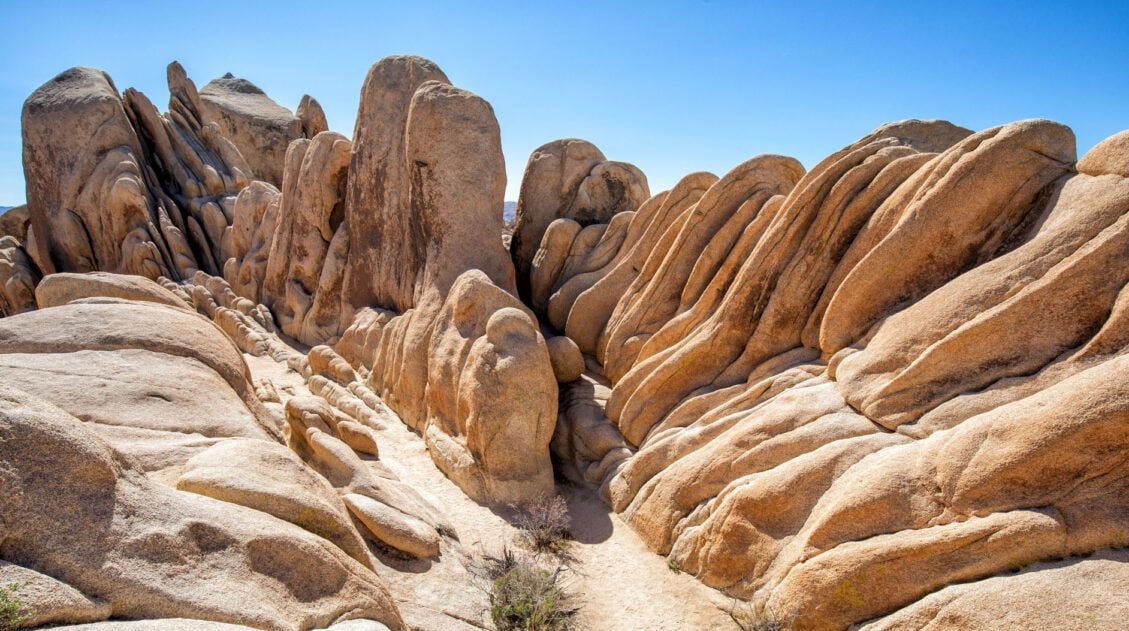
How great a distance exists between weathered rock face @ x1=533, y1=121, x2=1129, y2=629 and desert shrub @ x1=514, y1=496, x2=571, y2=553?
1002 millimetres

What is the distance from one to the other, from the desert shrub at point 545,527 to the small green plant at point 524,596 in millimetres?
649

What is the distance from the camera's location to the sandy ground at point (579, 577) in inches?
249

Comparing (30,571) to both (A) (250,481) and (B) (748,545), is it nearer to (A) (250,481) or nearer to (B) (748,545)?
(A) (250,481)

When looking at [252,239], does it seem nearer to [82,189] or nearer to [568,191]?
[82,189]

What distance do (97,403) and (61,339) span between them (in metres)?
1.44

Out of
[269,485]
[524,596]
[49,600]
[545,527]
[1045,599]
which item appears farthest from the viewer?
[545,527]

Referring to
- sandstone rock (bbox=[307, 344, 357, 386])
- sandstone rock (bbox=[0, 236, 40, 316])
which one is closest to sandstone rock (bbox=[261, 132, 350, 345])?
sandstone rock (bbox=[307, 344, 357, 386])

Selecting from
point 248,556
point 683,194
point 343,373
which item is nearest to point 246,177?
point 343,373

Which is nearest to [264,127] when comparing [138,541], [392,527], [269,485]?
[392,527]

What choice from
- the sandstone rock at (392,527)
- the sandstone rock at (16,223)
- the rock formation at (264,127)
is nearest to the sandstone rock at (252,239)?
the sandstone rock at (16,223)

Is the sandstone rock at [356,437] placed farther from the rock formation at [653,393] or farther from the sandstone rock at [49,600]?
the sandstone rock at [49,600]

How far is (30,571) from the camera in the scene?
3455mm

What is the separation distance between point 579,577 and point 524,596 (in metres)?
1.31

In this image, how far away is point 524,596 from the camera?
22.7 feet
